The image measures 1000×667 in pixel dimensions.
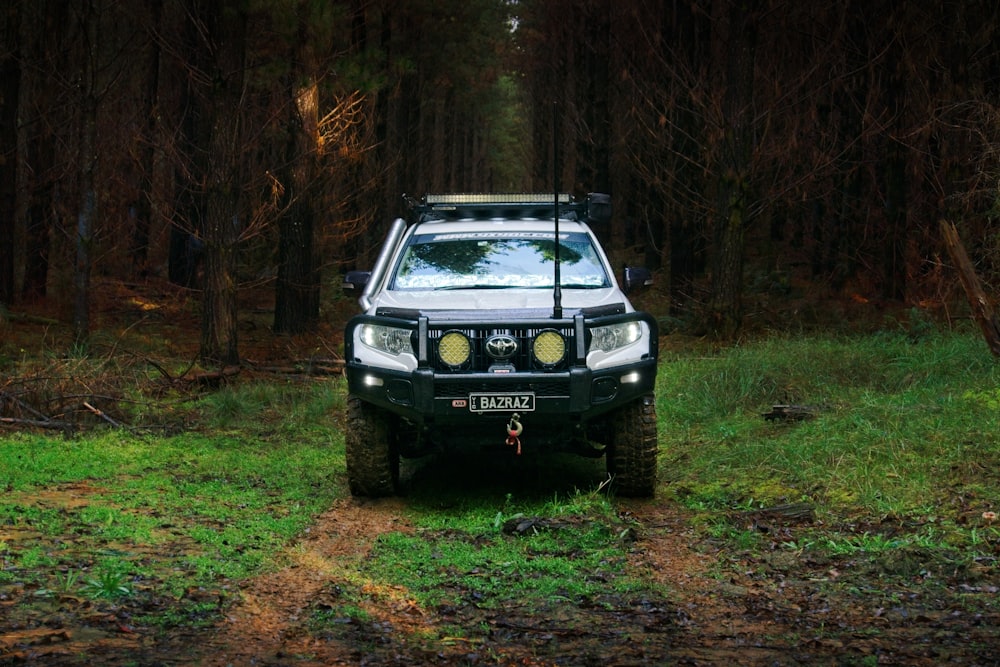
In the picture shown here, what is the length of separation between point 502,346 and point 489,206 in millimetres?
2671

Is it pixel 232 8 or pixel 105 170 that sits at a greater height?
pixel 232 8

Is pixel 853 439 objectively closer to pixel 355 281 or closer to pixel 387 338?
pixel 387 338

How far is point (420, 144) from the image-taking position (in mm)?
31203

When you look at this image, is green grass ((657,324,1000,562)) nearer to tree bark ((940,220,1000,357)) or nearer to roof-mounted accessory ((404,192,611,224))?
tree bark ((940,220,1000,357))

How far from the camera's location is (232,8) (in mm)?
13812

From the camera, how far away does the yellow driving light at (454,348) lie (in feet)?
24.9

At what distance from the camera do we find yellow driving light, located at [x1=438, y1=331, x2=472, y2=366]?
24.9 feet

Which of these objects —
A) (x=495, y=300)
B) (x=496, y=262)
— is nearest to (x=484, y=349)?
(x=495, y=300)

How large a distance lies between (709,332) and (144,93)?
50.6 feet

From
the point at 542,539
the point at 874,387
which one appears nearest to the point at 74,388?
the point at 542,539

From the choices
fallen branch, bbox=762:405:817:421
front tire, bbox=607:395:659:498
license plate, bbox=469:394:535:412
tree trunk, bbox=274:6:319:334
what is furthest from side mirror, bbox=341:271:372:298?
tree trunk, bbox=274:6:319:334

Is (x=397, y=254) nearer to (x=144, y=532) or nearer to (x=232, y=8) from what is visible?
(x=144, y=532)

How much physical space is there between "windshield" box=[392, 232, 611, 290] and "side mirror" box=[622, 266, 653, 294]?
0.17 metres

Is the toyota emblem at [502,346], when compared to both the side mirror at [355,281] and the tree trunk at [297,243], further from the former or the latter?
the tree trunk at [297,243]
